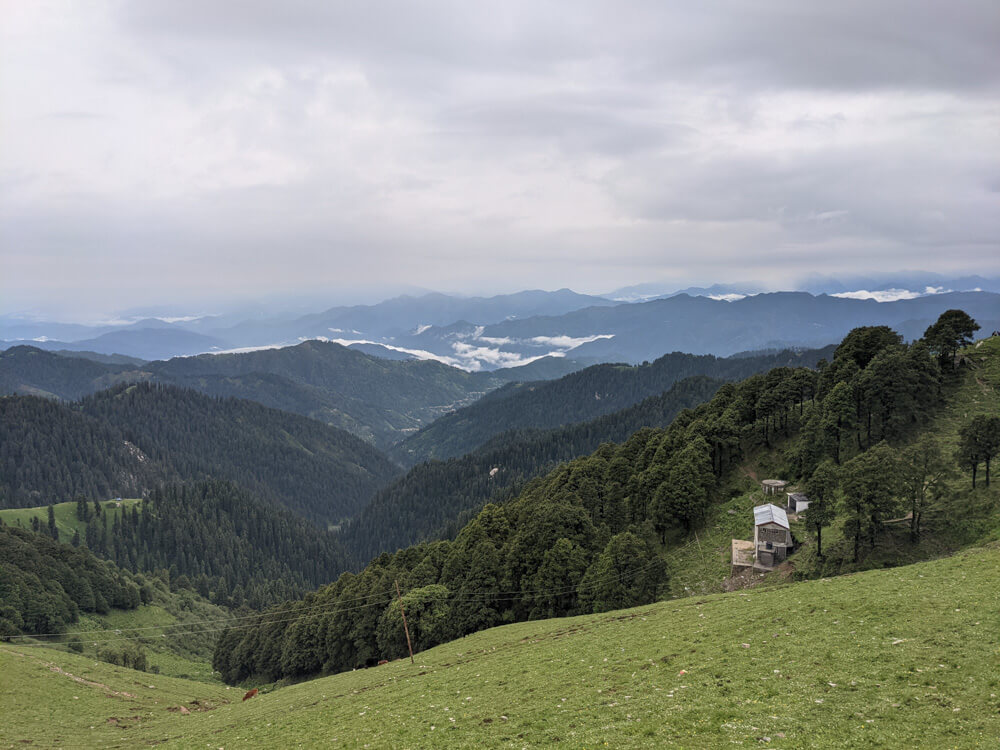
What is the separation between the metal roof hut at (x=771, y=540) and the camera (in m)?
54.7

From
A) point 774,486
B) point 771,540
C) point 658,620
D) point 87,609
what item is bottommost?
point 87,609

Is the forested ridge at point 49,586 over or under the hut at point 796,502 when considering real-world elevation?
under

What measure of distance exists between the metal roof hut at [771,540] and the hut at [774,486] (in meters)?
12.9

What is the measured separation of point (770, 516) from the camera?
56.8 m

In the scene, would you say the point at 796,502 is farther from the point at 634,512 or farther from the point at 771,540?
the point at 634,512

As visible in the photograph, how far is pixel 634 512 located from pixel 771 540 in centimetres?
2110

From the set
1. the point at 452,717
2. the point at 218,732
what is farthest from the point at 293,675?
the point at 452,717

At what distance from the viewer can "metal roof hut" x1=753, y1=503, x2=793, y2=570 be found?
54719mm

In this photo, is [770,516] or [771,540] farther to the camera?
[770,516]

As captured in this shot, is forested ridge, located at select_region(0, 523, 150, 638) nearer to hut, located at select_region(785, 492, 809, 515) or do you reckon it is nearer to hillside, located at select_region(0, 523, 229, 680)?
hillside, located at select_region(0, 523, 229, 680)

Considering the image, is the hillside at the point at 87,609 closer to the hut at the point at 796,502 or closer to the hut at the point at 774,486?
the hut at the point at 774,486

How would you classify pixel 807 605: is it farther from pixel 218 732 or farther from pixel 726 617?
pixel 218 732

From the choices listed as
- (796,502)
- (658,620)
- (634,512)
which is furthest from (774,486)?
(658,620)

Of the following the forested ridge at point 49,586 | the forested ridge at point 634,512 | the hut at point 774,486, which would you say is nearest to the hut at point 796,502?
the hut at point 774,486
